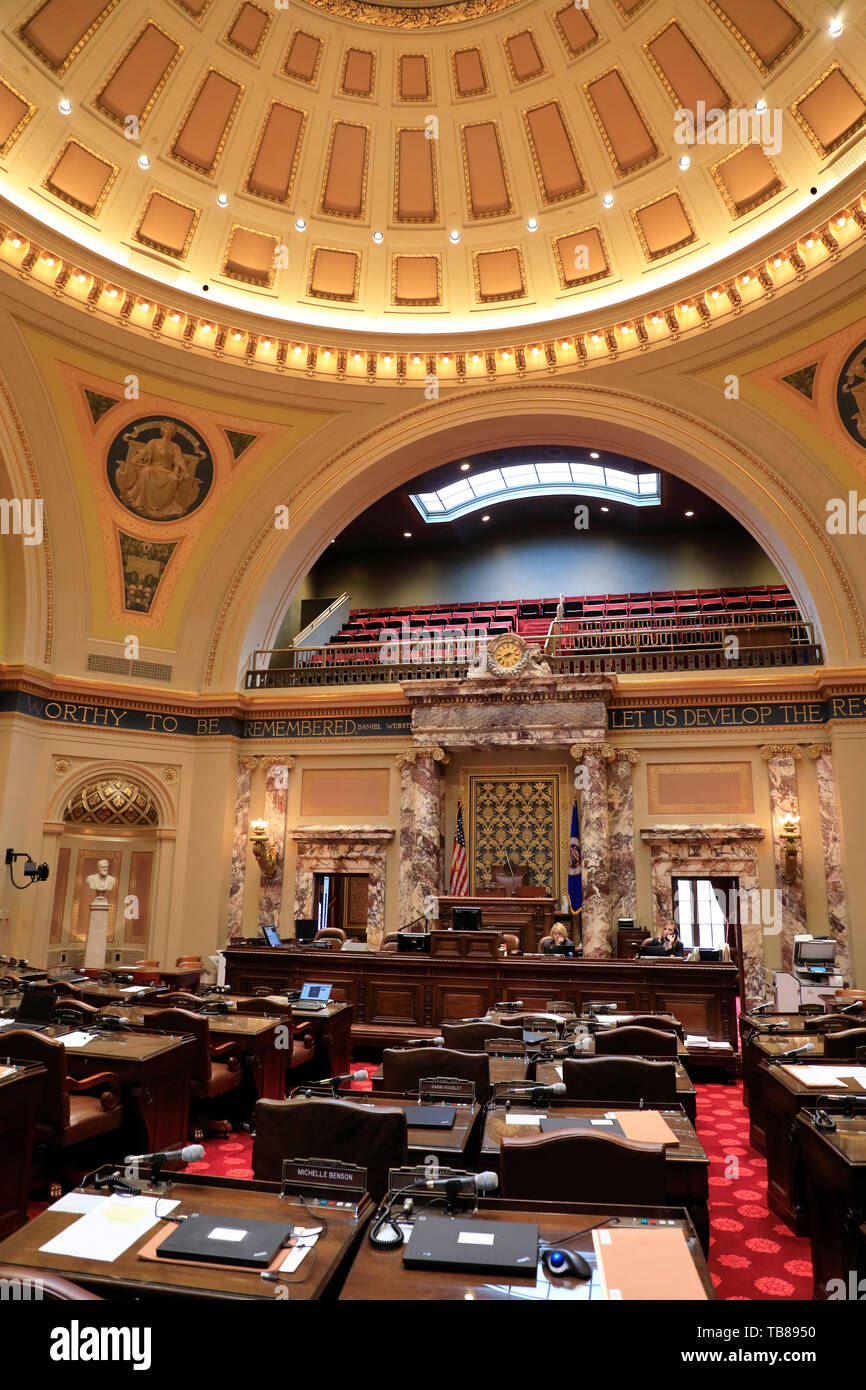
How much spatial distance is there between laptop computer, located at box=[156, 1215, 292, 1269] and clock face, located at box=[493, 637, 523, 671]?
12257 mm

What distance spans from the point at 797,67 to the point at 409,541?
1343 cm

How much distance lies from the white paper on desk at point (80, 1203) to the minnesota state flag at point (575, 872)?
1157 cm

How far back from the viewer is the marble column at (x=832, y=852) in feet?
41.1

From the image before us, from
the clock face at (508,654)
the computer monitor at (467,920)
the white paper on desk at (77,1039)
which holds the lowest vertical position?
the white paper on desk at (77,1039)

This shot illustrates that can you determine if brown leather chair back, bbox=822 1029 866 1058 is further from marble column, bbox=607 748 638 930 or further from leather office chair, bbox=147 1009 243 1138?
marble column, bbox=607 748 638 930

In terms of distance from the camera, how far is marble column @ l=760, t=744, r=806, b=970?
13.0 meters

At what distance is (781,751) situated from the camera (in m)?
13.6

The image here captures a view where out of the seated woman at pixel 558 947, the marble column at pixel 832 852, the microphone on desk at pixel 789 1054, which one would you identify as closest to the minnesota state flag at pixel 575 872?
the seated woman at pixel 558 947

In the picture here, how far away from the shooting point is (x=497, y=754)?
50.8ft

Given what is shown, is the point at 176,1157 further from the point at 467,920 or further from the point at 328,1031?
the point at 467,920

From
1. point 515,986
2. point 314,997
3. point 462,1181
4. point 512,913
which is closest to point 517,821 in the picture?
point 512,913

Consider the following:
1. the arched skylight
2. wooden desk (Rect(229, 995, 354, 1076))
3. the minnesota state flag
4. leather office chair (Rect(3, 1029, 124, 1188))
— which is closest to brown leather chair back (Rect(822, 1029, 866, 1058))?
wooden desk (Rect(229, 995, 354, 1076))

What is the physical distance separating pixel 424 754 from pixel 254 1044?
8465 millimetres

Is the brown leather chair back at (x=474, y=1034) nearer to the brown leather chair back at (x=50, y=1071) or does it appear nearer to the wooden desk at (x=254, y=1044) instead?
the wooden desk at (x=254, y=1044)
